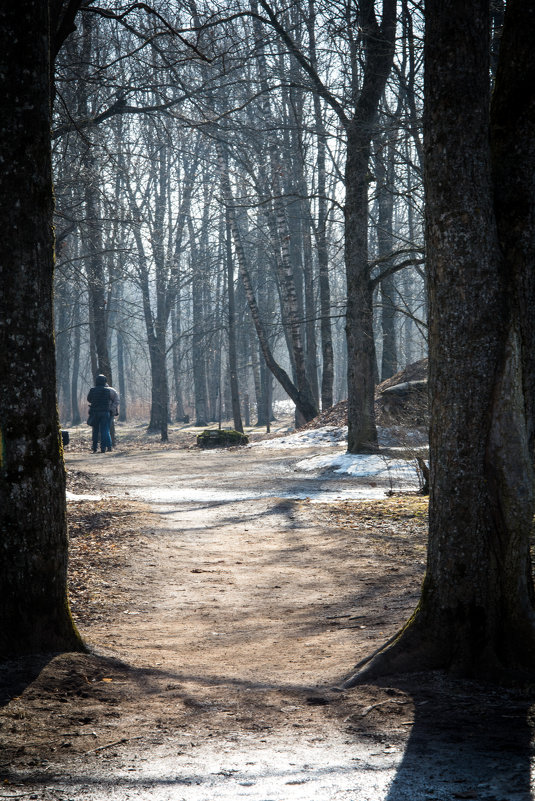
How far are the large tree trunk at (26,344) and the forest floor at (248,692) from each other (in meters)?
0.34

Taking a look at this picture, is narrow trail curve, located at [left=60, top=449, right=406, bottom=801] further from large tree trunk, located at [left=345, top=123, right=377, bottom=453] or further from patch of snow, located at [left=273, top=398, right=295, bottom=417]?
patch of snow, located at [left=273, top=398, right=295, bottom=417]

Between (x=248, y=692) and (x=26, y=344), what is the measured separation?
2.26 m

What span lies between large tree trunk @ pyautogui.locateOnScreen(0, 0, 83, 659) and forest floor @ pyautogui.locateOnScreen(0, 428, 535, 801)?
13.3 inches

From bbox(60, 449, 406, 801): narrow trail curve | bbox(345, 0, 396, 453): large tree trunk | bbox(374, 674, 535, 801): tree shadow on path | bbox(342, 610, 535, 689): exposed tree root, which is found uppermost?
bbox(345, 0, 396, 453): large tree trunk

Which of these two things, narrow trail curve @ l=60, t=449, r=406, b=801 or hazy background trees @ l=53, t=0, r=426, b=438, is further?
hazy background trees @ l=53, t=0, r=426, b=438

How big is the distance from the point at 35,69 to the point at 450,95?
2262mm

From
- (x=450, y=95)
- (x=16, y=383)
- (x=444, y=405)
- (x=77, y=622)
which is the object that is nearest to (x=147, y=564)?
(x=77, y=622)

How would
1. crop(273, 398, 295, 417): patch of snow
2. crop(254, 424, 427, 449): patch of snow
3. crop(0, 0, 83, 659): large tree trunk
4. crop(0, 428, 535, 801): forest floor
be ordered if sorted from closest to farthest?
crop(0, 428, 535, 801): forest floor, crop(0, 0, 83, 659): large tree trunk, crop(254, 424, 427, 449): patch of snow, crop(273, 398, 295, 417): patch of snow

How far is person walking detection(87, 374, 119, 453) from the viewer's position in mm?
19891

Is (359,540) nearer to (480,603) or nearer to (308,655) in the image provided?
(308,655)

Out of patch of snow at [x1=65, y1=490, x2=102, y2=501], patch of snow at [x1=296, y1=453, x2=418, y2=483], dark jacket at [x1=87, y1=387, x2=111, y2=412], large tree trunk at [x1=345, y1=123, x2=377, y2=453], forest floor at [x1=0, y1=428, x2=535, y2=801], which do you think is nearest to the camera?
forest floor at [x1=0, y1=428, x2=535, y2=801]

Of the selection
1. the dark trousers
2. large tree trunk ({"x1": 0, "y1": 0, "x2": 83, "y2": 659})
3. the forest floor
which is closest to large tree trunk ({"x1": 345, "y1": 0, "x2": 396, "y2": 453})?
the forest floor

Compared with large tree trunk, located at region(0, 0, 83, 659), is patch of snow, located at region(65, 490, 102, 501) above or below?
below

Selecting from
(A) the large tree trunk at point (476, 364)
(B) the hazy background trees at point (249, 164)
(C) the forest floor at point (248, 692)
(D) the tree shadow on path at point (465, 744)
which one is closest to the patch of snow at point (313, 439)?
(B) the hazy background trees at point (249, 164)
